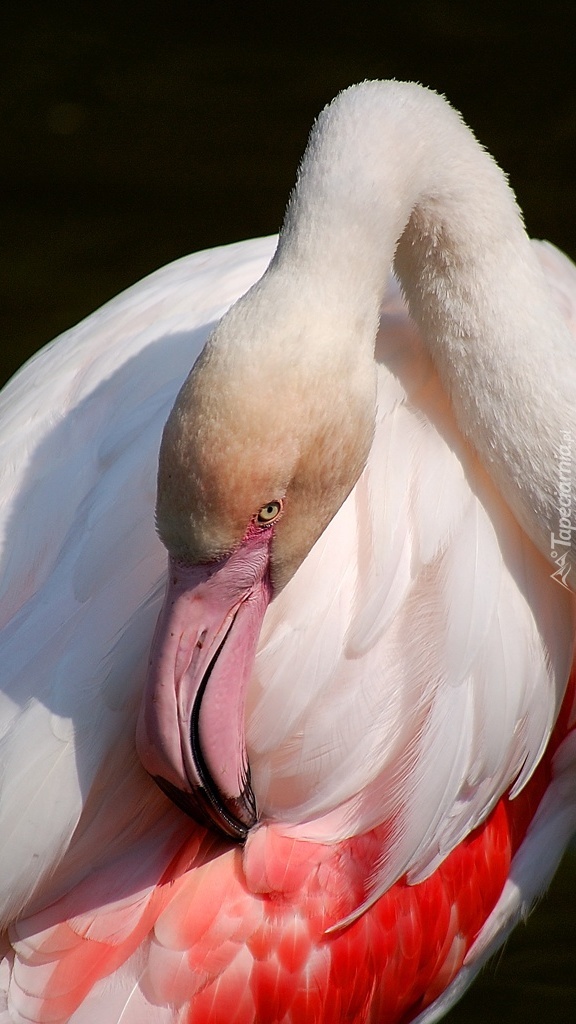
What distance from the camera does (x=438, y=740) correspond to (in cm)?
268

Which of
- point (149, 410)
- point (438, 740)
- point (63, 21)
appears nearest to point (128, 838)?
point (438, 740)

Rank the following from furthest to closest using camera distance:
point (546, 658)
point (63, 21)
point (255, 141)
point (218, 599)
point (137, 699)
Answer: point (63, 21) < point (255, 141) < point (546, 658) < point (137, 699) < point (218, 599)

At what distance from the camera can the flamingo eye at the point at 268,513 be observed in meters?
2.15

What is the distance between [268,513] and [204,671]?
0.30 metres

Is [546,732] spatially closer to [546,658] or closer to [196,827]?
[546,658]

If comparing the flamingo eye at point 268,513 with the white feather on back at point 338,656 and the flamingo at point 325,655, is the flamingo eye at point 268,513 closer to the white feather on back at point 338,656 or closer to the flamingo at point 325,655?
the flamingo at point 325,655

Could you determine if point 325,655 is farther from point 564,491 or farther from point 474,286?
point 474,286

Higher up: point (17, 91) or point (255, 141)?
point (255, 141)

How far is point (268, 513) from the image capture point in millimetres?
2170

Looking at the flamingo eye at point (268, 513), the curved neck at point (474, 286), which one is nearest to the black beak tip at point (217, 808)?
the flamingo eye at point (268, 513)

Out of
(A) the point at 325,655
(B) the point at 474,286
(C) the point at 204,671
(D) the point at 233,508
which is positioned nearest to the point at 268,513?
(D) the point at 233,508

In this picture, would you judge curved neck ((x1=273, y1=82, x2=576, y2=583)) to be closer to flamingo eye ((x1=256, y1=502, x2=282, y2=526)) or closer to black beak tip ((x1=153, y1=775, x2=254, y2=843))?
flamingo eye ((x1=256, y1=502, x2=282, y2=526))

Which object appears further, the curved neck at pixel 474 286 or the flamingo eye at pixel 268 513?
the curved neck at pixel 474 286

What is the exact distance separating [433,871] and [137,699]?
0.79 metres
